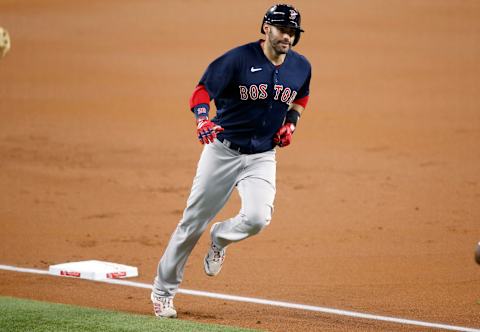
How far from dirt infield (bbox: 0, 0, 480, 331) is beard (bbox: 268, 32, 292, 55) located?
188cm

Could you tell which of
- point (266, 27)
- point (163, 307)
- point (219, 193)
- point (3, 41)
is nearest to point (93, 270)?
point (163, 307)

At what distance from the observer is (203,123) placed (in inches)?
251

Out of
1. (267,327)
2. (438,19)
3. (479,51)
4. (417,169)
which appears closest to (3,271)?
(267,327)

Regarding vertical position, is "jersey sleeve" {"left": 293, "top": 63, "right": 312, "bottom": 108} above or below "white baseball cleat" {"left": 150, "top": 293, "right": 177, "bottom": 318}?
above

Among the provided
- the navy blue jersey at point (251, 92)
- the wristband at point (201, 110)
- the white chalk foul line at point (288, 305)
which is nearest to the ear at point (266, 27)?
the navy blue jersey at point (251, 92)

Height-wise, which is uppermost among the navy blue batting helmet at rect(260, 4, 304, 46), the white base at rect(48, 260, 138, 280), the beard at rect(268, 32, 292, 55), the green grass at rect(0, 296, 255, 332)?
the navy blue batting helmet at rect(260, 4, 304, 46)

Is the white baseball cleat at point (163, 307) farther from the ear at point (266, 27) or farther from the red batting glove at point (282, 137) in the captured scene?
the ear at point (266, 27)

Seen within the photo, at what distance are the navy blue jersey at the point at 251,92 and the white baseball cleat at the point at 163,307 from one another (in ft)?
3.95

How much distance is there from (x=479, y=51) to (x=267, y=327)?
1347 cm

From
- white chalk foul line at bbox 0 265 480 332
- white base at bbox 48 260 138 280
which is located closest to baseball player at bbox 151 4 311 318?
white chalk foul line at bbox 0 265 480 332

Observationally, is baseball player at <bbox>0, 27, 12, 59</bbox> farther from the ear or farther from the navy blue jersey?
the ear

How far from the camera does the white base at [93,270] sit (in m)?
7.95

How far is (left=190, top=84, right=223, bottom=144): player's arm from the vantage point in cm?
634

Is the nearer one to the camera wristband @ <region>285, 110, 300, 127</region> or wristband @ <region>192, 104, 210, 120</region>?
wristband @ <region>192, 104, 210, 120</region>
